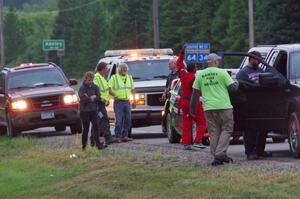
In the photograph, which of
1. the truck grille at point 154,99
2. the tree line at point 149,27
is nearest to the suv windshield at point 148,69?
the truck grille at point 154,99

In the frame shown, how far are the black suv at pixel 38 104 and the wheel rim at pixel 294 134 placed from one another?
966 centimetres

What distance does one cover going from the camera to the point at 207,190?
1056 cm

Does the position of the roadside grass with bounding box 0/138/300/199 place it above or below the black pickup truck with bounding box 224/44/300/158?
below

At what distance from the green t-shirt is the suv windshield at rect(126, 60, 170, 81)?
9539mm

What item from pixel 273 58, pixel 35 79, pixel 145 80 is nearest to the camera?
pixel 273 58

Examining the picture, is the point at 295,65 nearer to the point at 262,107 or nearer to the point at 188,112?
the point at 262,107

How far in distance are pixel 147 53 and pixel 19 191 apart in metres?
11.4

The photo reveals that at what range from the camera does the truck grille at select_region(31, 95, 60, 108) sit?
74.7ft

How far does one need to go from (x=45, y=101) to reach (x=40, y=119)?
49 centimetres

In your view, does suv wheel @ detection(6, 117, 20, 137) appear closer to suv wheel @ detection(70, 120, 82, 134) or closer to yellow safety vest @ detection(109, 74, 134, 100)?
suv wheel @ detection(70, 120, 82, 134)

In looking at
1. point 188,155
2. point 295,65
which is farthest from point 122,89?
point 295,65

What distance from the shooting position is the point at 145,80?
74.0ft

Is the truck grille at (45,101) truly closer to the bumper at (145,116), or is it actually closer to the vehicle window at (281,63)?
the bumper at (145,116)

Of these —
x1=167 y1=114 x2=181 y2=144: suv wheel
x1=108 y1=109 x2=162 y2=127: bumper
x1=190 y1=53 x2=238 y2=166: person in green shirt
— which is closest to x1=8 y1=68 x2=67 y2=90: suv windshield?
x1=108 y1=109 x2=162 y2=127: bumper
